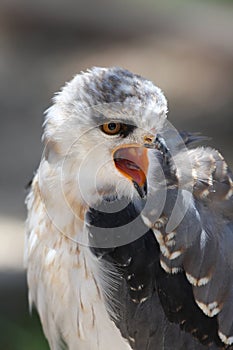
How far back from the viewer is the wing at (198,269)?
323 cm

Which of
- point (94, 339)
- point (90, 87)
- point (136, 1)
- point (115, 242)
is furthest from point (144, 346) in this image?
point (136, 1)

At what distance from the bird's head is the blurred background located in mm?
3694

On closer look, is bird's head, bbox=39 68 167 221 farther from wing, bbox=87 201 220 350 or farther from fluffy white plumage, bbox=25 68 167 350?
wing, bbox=87 201 220 350

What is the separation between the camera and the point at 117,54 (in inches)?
294

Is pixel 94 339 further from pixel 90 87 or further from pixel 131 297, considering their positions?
pixel 90 87

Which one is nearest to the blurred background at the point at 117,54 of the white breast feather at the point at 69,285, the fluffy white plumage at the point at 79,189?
the white breast feather at the point at 69,285

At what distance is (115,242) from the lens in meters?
3.28

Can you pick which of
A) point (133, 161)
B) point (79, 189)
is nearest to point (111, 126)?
point (133, 161)

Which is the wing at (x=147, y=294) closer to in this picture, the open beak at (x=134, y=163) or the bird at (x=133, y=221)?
the bird at (x=133, y=221)

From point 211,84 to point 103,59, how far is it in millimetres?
898

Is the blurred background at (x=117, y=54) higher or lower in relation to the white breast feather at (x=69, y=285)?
higher

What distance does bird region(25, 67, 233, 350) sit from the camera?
322cm

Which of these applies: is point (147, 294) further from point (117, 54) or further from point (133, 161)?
point (117, 54)

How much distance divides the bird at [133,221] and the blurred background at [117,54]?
366 cm
